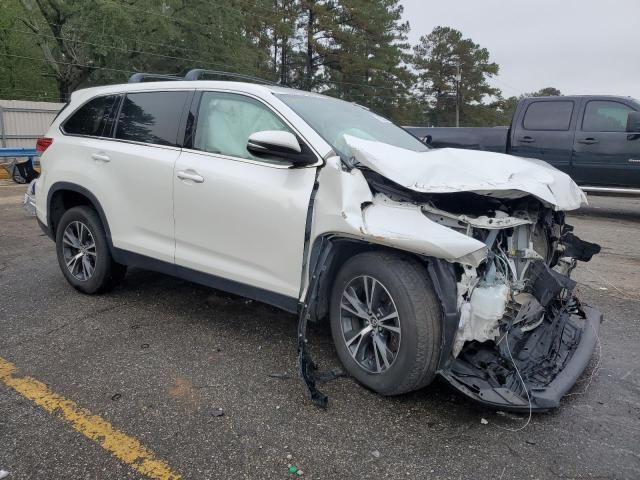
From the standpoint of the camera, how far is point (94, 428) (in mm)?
2645

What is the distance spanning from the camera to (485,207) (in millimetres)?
2943

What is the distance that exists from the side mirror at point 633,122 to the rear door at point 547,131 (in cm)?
89

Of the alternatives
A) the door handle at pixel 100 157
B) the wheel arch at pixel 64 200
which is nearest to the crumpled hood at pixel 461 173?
the door handle at pixel 100 157

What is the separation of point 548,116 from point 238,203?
8026 millimetres

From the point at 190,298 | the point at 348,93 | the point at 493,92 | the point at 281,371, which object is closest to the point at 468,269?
the point at 281,371

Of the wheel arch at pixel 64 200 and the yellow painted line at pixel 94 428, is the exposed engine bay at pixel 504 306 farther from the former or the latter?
the wheel arch at pixel 64 200

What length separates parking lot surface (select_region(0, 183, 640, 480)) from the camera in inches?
95.0

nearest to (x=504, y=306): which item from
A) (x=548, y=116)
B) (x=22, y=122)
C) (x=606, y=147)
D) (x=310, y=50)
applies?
(x=606, y=147)

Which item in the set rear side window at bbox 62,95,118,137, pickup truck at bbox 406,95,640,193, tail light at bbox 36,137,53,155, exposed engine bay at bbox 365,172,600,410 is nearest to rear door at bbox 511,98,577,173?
pickup truck at bbox 406,95,640,193

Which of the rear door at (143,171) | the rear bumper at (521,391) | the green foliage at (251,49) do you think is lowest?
the rear bumper at (521,391)

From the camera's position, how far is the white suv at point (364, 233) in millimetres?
2711

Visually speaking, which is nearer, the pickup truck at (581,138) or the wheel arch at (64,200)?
the wheel arch at (64,200)

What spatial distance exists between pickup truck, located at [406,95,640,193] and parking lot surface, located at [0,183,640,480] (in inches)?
224

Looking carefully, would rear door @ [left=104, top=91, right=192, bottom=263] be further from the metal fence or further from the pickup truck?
the metal fence
